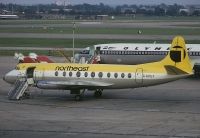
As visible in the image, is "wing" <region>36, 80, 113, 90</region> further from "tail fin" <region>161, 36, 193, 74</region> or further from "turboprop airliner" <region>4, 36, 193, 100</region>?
"tail fin" <region>161, 36, 193, 74</region>

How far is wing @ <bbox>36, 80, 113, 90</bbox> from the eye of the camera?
39500 millimetres

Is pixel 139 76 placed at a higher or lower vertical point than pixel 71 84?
higher

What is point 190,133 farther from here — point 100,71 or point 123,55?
point 123,55

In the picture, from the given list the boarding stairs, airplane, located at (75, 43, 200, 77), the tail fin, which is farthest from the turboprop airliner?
airplane, located at (75, 43, 200, 77)

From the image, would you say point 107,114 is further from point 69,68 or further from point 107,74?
point 69,68

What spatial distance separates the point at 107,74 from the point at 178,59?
5544 mm

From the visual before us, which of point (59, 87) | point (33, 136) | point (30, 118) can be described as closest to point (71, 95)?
point (59, 87)

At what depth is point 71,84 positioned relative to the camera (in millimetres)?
39781

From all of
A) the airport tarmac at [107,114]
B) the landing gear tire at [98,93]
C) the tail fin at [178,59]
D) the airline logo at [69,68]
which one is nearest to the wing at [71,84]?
the airline logo at [69,68]

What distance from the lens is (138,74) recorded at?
3978cm

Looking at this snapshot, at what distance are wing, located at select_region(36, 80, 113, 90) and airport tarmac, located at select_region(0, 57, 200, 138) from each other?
3.86ft

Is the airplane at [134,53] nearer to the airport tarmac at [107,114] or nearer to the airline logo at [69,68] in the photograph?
the airport tarmac at [107,114]

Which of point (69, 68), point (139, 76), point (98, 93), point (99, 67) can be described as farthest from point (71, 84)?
point (139, 76)

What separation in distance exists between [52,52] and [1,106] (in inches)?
1638
